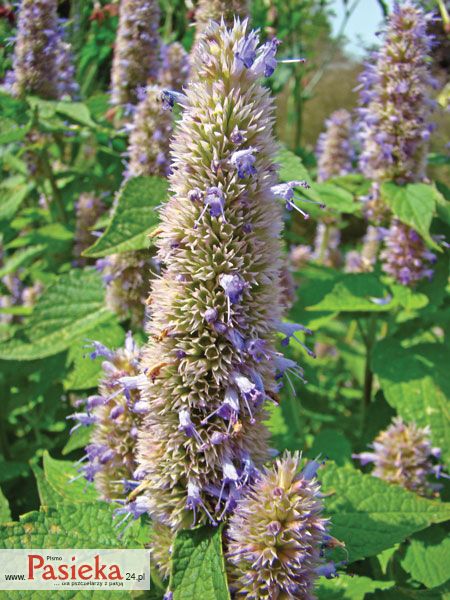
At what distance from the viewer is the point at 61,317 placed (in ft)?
10.9

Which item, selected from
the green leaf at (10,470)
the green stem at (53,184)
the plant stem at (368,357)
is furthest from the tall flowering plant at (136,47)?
the green leaf at (10,470)

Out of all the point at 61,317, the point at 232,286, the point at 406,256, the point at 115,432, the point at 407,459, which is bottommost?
the point at 407,459

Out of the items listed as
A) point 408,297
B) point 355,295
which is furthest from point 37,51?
point 408,297

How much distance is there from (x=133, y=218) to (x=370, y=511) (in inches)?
64.6

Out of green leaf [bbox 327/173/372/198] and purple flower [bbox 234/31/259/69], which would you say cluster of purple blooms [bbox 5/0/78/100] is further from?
purple flower [bbox 234/31/259/69]

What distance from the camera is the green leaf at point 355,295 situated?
3537 mm

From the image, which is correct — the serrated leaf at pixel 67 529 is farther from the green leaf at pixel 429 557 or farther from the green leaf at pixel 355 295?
the green leaf at pixel 355 295

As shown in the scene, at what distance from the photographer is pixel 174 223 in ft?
5.48

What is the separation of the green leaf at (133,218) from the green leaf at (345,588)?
1524 millimetres

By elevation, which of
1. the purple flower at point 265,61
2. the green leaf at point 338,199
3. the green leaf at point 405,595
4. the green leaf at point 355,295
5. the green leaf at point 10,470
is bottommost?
the green leaf at point 10,470

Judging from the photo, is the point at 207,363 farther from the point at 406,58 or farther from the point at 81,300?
the point at 406,58

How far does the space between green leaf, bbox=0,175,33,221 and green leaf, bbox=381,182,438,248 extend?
249 centimetres


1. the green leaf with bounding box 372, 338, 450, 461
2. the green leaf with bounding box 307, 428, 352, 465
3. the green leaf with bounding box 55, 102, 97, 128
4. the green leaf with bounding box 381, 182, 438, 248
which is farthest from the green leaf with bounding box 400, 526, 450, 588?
the green leaf with bounding box 55, 102, 97, 128

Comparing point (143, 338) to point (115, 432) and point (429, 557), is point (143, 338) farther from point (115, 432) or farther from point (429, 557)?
point (429, 557)
